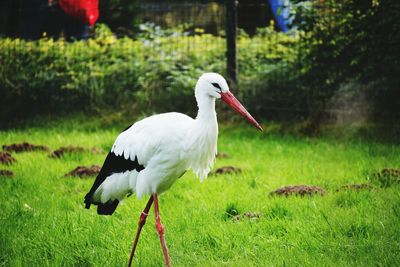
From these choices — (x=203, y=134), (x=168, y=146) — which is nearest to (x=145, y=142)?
(x=168, y=146)

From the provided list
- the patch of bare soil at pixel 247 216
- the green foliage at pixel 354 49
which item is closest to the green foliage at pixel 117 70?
the green foliage at pixel 354 49

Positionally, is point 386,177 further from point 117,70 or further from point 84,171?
point 117,70

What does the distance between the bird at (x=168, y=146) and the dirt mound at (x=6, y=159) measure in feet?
8.95

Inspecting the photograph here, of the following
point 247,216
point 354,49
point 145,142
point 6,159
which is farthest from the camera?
point 354,49

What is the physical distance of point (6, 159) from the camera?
6.77m

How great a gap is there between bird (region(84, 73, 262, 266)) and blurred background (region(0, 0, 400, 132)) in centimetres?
420

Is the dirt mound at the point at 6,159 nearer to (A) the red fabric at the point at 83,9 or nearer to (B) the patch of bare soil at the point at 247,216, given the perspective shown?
(B) the patch of bare soil at the point at 247,216

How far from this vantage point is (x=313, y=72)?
27.7 feet

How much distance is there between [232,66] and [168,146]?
502cm

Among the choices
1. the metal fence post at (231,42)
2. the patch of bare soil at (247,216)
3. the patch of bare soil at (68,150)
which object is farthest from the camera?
the metal fence post at (231,42)

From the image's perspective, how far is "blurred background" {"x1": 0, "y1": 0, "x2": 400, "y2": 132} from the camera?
8070 millimetres

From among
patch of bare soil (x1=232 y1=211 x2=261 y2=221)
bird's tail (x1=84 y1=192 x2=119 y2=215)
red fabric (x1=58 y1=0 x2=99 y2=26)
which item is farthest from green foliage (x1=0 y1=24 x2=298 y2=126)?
bird's tail (x1=84 y1=192 x2=119 y2=215)

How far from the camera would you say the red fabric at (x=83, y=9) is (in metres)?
10.2

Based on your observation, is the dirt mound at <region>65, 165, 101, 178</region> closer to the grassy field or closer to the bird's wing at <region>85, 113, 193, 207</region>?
the grassy field
